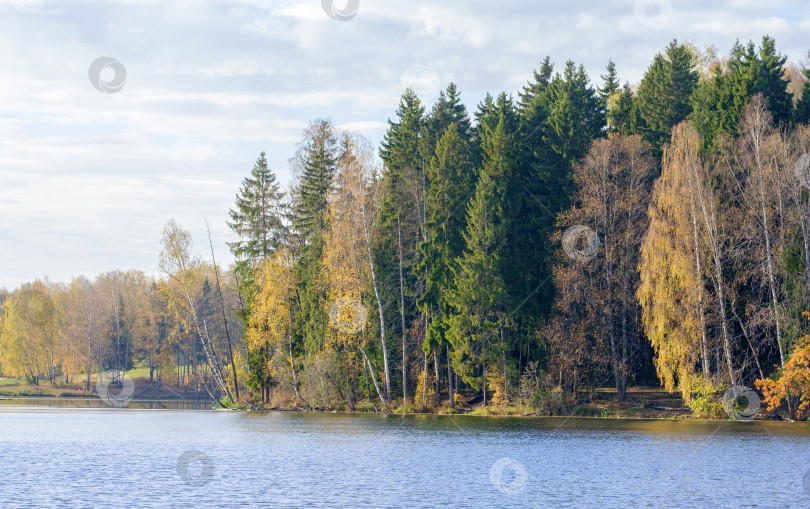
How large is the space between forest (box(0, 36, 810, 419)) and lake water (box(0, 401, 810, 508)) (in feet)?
25.7

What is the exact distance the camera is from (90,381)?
11700 cm

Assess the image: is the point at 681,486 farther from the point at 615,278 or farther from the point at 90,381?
the point at 90,381

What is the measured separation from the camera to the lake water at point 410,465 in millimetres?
22953

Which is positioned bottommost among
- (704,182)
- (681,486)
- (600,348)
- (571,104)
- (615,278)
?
(681,486)

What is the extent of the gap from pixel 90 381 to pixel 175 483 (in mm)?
99825

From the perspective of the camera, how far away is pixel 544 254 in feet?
205

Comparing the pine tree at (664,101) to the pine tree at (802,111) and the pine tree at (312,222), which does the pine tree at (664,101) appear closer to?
the pine tree at (802,111)

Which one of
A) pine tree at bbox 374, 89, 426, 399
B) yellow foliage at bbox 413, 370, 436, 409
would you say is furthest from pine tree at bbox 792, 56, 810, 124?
yellow foliage at bbox 413, 370, 436, 409

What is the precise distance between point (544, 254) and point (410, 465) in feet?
113

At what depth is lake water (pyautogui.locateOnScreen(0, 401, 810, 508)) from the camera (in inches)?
904

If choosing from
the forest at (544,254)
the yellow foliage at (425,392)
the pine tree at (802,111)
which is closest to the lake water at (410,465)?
the forest at (544,254)

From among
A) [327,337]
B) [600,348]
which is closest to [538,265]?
[600,348]

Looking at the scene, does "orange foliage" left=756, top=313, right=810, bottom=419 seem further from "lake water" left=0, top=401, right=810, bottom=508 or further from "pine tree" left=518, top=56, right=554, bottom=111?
"pine tree" left=518, top=56, right=554, bottom=111

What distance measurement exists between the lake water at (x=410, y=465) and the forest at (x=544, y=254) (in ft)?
25.7
